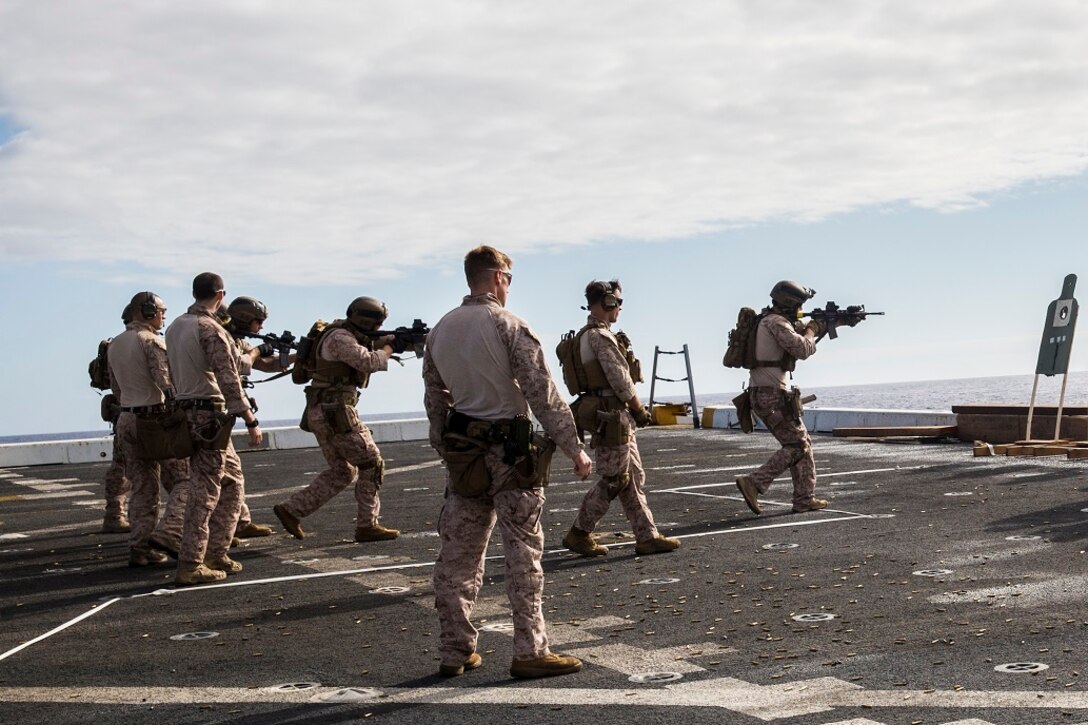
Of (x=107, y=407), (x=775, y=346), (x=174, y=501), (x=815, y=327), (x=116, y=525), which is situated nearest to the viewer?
(x=174, y=501)

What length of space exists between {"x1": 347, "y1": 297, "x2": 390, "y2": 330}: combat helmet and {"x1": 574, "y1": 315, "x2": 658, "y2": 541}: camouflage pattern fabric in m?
2.30

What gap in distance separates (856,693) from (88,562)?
7627 millimetres

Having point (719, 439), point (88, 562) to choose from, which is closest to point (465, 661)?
point (88, 562)

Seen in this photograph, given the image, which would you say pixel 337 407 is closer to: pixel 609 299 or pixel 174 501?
pixel 174 501

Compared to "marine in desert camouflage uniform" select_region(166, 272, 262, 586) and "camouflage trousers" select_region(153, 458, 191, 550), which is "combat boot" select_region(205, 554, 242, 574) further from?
"camouflage trousers" select_region(153, 458, 191, 550)

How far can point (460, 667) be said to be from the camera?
20.1 ft

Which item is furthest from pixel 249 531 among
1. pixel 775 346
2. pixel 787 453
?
pixel 775 346

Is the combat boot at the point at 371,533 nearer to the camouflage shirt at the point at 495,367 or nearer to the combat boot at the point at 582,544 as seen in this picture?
the combat boot at the point at 582,544

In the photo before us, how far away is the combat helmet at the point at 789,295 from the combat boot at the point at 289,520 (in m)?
5.40

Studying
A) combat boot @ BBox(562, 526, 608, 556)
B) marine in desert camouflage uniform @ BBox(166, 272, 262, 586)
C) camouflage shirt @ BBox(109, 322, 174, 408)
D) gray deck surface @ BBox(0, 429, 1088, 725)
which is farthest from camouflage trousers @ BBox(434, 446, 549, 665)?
camouflage shirt @ BBox(109, 322, 174, 408)

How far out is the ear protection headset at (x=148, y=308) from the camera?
10.7 meters

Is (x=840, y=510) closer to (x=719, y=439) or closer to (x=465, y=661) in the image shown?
(x=465, y=661)

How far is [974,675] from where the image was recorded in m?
5.62

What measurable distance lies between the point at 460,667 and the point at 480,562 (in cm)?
57
